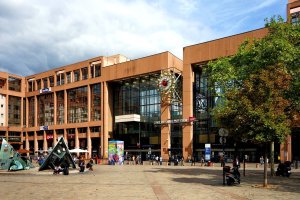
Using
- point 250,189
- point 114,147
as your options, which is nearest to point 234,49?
point 114,147

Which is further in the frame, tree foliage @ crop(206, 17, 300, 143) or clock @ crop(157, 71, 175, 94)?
clock @ crop(157, 71, 175, 94)

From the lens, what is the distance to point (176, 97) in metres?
66.9

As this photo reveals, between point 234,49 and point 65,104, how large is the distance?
45965 mm

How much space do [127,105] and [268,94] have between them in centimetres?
5664

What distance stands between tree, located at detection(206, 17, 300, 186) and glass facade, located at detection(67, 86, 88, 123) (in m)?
57.9

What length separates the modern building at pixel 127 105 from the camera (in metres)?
61.5

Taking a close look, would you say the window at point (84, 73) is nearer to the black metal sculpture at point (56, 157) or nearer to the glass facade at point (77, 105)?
the glass facade at point (77, 105)

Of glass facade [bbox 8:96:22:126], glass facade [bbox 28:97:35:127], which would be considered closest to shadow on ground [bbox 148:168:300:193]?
glass facade [bbox 28:97:35:127]

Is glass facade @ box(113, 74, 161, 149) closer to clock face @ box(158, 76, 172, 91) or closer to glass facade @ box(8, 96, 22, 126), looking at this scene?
clock face @ box(158, 76, 172, 91)

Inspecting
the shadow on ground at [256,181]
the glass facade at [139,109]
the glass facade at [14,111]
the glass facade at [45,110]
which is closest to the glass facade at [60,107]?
the glass facade at [45,110]

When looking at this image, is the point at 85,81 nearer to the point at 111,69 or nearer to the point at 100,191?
the point at 111,69

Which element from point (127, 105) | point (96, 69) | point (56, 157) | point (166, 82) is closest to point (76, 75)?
point (96, 69)

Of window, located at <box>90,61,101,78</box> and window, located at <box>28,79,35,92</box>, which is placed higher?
window, located at <box>90,61,101,78</box>

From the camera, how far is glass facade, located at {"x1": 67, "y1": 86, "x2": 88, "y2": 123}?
8344 cm
